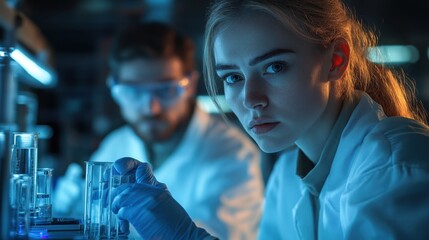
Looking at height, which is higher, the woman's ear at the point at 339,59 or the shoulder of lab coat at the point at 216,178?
the woman's ear at the point at 339,59

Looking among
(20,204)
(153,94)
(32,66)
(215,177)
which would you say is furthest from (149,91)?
(20,204)

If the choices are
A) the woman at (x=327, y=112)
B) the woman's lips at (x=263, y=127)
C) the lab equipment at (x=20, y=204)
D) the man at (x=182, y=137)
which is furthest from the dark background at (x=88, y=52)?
the lab equipment at (x=20, y=204)

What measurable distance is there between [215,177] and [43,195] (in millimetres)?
1565

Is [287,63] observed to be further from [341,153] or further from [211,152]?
[211,152]

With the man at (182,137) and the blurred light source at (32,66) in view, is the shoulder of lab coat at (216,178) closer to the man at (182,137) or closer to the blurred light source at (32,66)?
the man at (182,137)

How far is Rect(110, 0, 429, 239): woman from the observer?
1311 millimetres

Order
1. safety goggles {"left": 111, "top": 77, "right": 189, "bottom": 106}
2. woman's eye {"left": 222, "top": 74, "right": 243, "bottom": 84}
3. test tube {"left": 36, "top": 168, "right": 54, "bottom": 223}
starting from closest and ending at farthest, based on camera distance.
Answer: test tube {"left": 36, "top": 168, "right": 54, "bottom": 223} → woman's eye {"left": 222, "top": 74, "right": 243, "bottom": 84} → safety goggles {"left": 111, "top": 77, "right": 189, "bottom": 106}

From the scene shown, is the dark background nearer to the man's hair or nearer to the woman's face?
the man's hair

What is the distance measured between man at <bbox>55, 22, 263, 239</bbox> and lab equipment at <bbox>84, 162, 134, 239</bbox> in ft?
4.43

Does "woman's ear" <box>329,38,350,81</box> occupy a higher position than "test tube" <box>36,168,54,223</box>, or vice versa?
"woman's ear" <box>329,38,350,81</box>

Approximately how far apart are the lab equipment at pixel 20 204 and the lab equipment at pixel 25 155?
0.08 m

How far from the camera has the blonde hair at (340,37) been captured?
1.50 m

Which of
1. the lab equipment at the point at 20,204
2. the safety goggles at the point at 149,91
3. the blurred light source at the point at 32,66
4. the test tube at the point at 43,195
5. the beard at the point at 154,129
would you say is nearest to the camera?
the lab equipment at the point at 20,204

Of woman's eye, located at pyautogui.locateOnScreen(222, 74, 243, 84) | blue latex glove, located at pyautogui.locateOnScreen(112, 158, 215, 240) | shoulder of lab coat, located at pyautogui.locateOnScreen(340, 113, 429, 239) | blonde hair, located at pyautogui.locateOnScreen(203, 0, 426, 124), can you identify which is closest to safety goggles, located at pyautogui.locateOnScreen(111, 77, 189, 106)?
blonde hair, located at pyautogui.locateOnScreen(203, 0, 426, 124)
